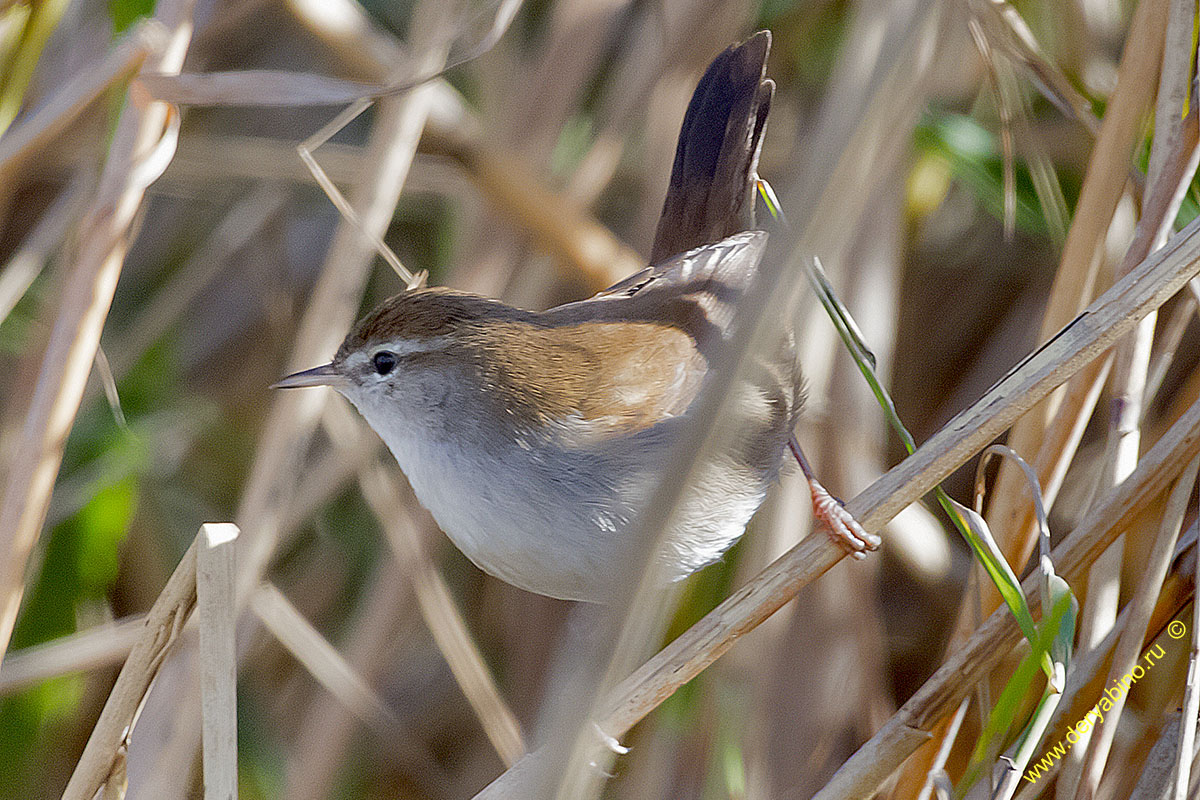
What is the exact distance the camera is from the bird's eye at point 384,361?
1679 millimetres

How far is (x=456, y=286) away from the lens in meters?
2.51

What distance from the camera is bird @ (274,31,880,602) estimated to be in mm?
1477

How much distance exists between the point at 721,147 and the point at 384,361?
743mm

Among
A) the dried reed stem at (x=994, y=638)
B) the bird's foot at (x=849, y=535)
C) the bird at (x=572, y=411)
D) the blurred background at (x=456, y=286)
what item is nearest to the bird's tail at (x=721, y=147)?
the bird at (x=572, y=411)

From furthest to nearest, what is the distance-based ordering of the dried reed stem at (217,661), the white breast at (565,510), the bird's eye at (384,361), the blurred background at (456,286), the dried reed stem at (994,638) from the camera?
the blurred background at (456,286), the bird's eye at (384,361), the white breast at (565,510), the dried reed stem at (994,638), the dried reed stem at (217,661)

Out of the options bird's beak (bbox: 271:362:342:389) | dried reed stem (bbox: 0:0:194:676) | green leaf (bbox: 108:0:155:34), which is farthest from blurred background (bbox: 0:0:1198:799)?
bird's beak (bbox: 271:362:342:389)

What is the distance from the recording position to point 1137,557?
1.95 m

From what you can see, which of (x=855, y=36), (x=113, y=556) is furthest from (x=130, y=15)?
(x=855, y=36)

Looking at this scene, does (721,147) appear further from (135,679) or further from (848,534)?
(135,679)

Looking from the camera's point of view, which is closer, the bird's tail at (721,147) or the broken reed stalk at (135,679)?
the broken reed stalk at (135,679)

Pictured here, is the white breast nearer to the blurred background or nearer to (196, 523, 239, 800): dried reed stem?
(196, 523, 239, 800): dried reed stem

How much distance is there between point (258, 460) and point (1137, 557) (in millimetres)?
1677

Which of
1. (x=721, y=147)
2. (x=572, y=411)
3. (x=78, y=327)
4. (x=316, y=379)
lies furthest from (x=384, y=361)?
(x=721, y=147)

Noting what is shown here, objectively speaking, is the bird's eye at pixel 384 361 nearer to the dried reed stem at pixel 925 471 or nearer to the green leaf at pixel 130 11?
the dried reed stem at pixel 925 471
